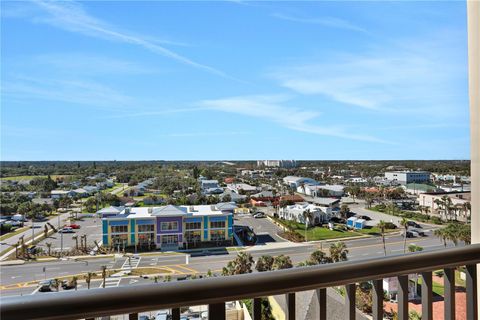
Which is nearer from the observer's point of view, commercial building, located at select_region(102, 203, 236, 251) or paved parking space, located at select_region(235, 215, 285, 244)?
commercial building, located at select_region(102, 203, 236, 251)

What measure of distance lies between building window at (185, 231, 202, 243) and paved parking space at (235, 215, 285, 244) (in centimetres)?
71

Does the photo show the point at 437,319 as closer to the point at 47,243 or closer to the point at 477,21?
the point at 477,21

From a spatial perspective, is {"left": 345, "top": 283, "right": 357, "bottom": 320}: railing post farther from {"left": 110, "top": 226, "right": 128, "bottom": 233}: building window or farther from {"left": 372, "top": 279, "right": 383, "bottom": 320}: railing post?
{"left": 110, "top": 226, "right": 128, "bottom": 233}: building window

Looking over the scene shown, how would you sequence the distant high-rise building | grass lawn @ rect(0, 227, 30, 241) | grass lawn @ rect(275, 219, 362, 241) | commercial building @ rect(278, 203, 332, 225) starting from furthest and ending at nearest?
the distant high-rise building → commercial building @ rect(278, 203, 332, 225) → grass lawn @ rect(275, 219, 362, 241) → grass lawn @ rect(0, 227, 30, 241)

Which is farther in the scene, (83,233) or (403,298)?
(83,233)

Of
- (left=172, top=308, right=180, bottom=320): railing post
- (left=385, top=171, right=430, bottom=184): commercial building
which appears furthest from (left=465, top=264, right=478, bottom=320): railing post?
(left=385, top=171, right=430, bottom=184): commercial building

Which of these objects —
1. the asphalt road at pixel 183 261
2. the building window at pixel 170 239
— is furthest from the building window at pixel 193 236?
the asphalt road at pixel 183 261

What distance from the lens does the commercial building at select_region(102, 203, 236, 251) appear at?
428 centimetres

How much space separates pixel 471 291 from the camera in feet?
3.27

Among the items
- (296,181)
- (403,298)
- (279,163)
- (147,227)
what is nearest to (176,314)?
(403,298)

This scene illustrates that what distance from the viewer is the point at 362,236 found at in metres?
4.83

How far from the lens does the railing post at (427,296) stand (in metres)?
0.88

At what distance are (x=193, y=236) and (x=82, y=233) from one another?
142 cm

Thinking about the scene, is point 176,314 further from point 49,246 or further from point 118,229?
point 118,229
